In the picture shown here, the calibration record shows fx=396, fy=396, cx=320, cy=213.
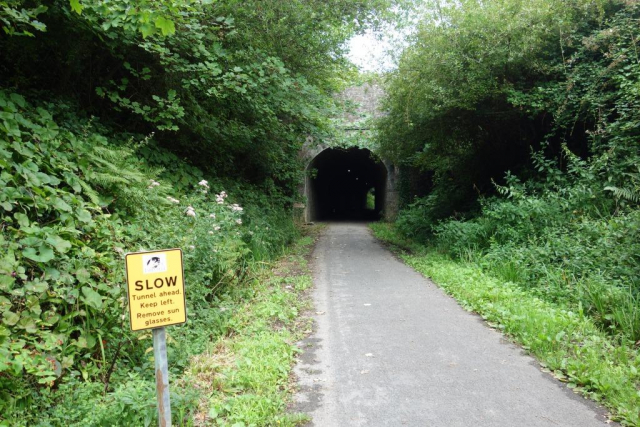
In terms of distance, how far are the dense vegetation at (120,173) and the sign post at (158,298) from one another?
0.59 metres

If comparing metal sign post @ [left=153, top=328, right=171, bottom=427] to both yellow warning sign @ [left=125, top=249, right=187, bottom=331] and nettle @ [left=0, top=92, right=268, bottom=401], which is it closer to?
yellow warning sign @ [left=125, top=249, right=187, bottom=331]

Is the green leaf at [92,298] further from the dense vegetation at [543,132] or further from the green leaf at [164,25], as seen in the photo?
the dense vegetation at [543,132]

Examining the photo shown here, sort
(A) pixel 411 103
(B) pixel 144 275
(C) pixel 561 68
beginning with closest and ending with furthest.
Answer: (B) pixel 144 275 < (C) pixel 561 68 < (A) pixel 411 103

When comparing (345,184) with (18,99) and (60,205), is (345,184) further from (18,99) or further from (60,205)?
(60,205)

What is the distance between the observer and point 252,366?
12.5 feet

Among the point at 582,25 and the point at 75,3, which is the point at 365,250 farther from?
the point at 75,3

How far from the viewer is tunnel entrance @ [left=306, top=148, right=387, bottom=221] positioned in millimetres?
23250

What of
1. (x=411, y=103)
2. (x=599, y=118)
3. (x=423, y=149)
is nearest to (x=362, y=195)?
(x=423, y=149)

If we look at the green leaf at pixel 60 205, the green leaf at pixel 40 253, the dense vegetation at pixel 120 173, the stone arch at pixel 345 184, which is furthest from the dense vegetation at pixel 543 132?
the stone arch at pixel 345 184

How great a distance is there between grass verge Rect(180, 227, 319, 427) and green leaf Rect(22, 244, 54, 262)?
1620 mm

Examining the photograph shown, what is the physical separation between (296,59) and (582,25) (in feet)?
20.4

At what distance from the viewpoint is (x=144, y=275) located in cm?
242

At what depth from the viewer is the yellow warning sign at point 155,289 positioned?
237 centimetres

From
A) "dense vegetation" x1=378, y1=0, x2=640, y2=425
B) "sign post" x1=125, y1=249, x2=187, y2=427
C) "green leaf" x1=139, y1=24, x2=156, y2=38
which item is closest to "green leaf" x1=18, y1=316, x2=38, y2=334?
"sign post" x1=125, y1=249, x2=187, y2=427
